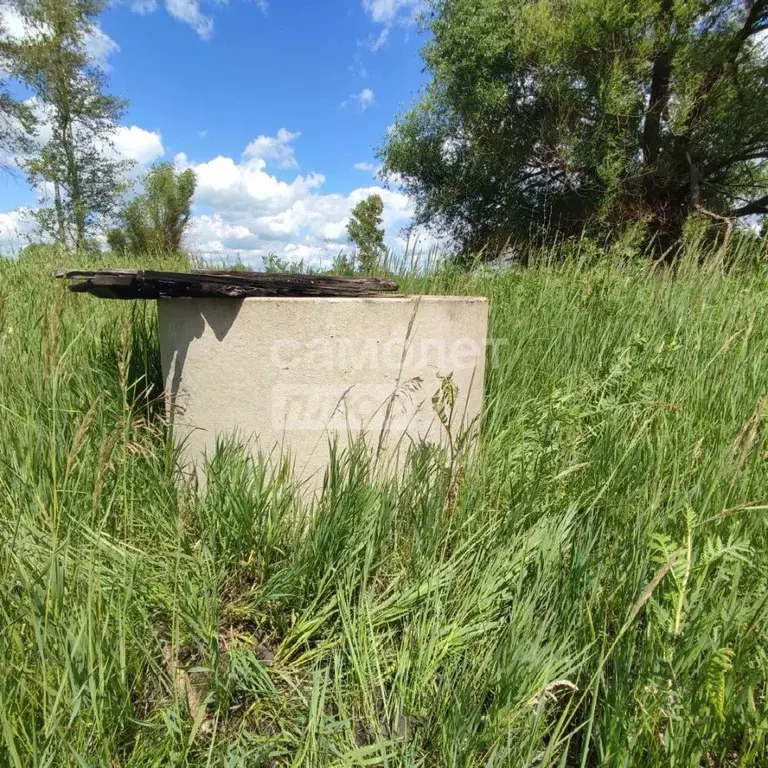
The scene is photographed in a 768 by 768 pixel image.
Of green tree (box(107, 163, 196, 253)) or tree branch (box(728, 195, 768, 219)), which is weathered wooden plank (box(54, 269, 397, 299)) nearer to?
tree branch (box(728, 195, 768, 219))

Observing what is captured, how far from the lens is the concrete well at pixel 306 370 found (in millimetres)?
1803

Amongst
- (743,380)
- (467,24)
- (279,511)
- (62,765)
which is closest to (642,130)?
(467,24)

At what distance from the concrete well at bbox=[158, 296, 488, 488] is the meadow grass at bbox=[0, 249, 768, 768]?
0.68 ft

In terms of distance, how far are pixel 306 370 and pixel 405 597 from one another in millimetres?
849

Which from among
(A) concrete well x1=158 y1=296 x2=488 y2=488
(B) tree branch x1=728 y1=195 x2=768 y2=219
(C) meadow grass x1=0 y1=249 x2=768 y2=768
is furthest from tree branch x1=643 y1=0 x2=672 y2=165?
(A) concrete well x1=158 y1=296 x2=488 y2=488

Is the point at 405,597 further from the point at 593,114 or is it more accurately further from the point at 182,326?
the point at 593,114

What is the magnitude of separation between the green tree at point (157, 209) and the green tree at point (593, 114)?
1107cm

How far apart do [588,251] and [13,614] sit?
3.74m

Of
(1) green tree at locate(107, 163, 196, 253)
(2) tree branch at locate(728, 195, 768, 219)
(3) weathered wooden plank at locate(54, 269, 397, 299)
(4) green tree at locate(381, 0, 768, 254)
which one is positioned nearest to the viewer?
(3) weathered wooden plank at locate(54, 269, 397, 299)

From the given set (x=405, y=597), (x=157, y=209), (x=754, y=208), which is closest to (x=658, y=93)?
(x=754, y=208)

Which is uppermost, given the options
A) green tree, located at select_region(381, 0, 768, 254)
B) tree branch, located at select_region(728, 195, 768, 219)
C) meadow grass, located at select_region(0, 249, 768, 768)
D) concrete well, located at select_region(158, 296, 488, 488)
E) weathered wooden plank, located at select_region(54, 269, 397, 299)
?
green tree, located at select_region(381, 0, 768, 254)

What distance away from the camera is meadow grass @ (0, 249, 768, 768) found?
2.89 feet

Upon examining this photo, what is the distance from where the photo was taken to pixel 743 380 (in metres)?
1.89

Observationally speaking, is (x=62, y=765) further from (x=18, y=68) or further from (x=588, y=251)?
(x=18, y=68)
